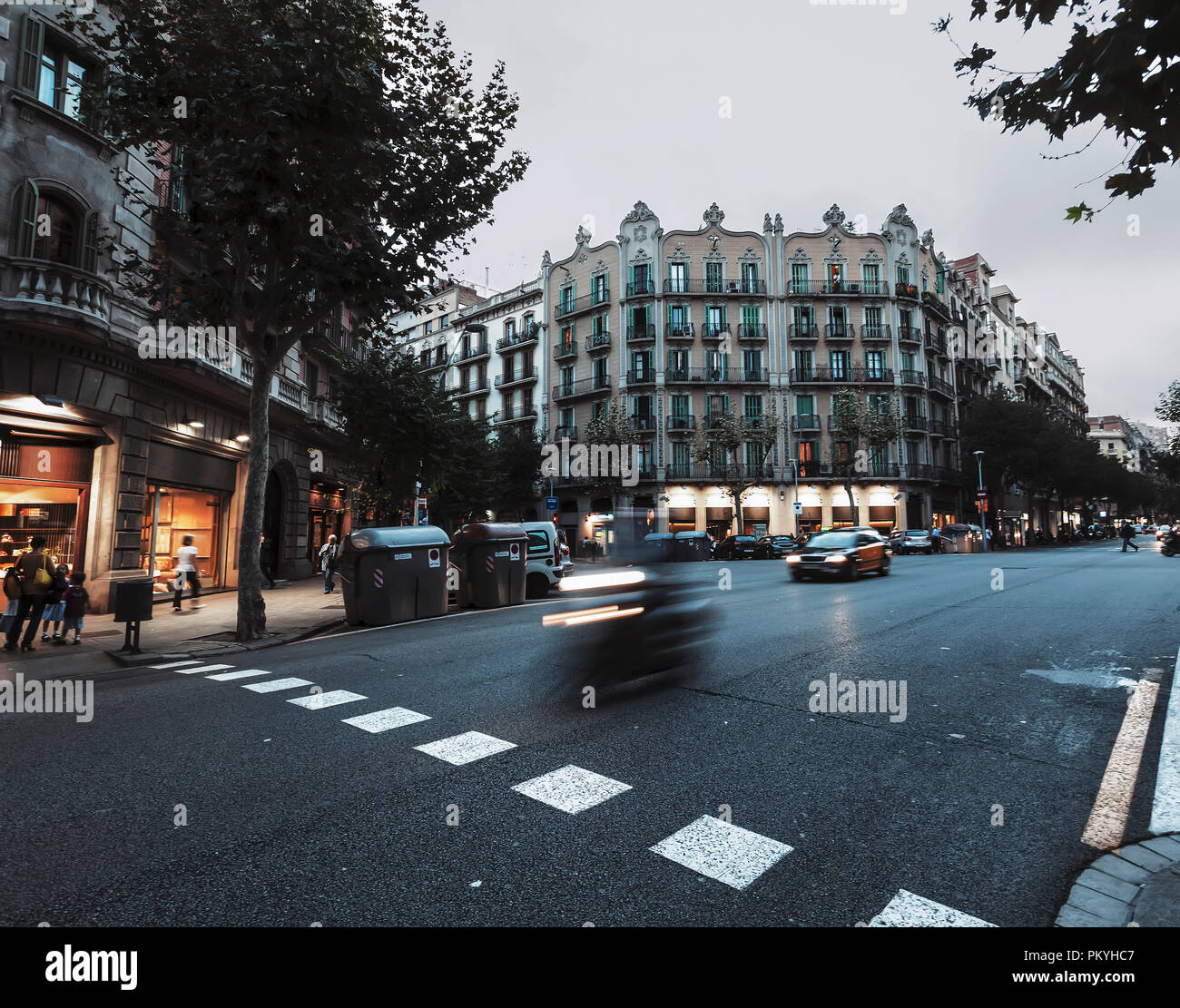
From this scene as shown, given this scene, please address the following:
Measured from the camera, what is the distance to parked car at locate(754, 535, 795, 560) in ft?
120

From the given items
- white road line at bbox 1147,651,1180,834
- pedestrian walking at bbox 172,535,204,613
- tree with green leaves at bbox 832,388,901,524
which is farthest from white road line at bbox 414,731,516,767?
tree with green leaves at bbox 832,388,901,524

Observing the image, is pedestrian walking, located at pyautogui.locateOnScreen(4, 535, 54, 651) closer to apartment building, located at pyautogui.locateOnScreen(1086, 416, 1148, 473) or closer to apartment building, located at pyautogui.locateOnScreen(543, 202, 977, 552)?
apartment building, located at pyautogui.locateOnScreen(543, 202, 977, 552)

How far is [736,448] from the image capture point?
43.5m

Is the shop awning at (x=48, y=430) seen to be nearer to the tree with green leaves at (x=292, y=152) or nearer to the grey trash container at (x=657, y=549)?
the tree with green leaves at (x=292, y=152)

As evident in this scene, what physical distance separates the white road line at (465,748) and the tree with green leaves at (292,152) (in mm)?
7763

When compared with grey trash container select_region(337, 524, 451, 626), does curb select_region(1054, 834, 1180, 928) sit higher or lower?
lower

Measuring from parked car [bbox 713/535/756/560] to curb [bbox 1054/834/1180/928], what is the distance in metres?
35.3

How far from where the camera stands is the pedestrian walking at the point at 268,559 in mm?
19748
